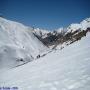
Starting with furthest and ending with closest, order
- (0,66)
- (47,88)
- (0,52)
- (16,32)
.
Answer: (16,32)
(0,52)
(0,66)
(47,88)

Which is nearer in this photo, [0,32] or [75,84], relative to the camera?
[75,84]

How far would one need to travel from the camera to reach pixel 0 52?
194 feet

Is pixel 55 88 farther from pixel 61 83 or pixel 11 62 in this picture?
pixel 11 62

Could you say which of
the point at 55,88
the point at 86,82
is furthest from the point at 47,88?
the point at 86,82

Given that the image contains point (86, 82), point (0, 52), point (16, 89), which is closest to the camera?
point (86, 82)

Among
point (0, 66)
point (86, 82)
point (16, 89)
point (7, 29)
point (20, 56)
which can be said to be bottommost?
point (86, 82)

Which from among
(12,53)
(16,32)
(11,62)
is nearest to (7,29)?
(16,32)

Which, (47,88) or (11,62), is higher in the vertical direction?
(11,62)

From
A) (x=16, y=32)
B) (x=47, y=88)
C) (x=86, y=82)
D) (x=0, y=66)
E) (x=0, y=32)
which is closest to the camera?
(x=86, y=82)

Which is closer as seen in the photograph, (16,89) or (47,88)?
(47,88)

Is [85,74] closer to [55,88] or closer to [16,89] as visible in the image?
[55,88]

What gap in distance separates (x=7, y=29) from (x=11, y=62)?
133 ft

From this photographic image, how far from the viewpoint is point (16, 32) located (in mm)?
99625

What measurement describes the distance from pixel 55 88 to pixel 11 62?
169 ft
